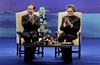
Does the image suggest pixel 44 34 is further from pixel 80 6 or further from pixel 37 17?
pixel 80 6

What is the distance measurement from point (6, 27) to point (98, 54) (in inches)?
159

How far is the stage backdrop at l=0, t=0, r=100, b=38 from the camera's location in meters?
10.9

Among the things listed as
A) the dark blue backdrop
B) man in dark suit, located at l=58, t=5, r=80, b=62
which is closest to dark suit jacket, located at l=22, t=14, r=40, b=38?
man in dark suit, located at l=58, t=5, r=80, b=62

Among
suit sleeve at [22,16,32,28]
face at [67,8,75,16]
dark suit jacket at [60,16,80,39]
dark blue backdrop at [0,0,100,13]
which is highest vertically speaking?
dark blue backdrop at [0,0,100,13]

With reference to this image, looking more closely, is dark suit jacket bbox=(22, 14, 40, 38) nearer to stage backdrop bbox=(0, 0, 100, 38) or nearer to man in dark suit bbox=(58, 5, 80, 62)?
man in dark suit bbox=(58, 5, 80, 62)

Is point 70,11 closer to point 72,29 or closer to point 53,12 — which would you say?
point 72,29

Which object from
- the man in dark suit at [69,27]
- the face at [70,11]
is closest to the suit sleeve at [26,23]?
the man in dark suit at [69,27]

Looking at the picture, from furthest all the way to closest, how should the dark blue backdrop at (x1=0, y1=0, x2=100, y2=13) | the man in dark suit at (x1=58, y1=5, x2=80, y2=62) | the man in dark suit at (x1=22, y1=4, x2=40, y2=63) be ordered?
the dark blue backdrop at (x1=0, y1=0, x2=100, y2=13) → the man in dark suit at (x1=58, y1=5, x2=80, y2=62) → the man in dark suit at (x1=22, y1=4, x2=40, y2=63)

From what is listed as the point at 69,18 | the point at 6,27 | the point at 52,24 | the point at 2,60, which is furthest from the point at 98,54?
the point at 6,27

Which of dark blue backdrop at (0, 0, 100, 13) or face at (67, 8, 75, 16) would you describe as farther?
dark blue backdrop at (0, 0, 100, 13)

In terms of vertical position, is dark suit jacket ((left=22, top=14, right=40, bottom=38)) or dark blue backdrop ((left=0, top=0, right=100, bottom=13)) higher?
dark blue backdrop ((left=0, top=0, right=100, bottom=13))

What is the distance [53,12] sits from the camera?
11.0 m

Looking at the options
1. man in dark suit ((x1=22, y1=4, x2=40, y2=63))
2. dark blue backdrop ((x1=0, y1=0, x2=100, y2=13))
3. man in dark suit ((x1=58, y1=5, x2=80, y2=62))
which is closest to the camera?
man in dark suit ((x1=22, y1=4, x2=40, y2=63))

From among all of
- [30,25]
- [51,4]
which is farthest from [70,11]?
[51,4]
